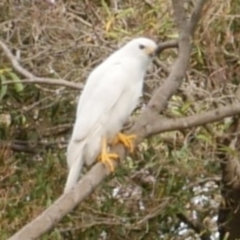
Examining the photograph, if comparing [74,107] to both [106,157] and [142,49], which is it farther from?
[106,157]

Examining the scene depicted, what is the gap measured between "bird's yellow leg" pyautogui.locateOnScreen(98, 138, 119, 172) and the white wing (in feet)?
0.17

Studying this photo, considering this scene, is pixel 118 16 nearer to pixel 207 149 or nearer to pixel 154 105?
pixel 207 149

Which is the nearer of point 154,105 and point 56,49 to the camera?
point 154,105

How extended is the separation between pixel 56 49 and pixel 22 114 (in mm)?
221

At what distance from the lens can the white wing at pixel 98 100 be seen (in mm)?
2297

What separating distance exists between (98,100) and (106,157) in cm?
23

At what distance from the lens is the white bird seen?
2.29 m

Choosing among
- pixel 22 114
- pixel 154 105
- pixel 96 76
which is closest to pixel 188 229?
pixel 22 114

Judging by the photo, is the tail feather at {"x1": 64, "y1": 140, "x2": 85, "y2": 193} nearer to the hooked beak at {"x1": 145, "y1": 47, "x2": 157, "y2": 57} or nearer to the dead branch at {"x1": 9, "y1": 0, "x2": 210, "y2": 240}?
the dead branch at {"x1": 9, "y1": 0, "x2": 210, "y2": 240}

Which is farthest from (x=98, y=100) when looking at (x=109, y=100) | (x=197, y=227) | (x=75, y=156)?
(x=197, y=227)

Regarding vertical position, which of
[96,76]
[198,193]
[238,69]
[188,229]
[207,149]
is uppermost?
[96,76]

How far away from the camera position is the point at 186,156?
264 centimetres

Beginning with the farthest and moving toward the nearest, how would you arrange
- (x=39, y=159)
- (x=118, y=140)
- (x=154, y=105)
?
1. (x=39, y=159)
2. (x=118, y=140)
3. (x=154, y=105)

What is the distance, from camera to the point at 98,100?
2320mm
